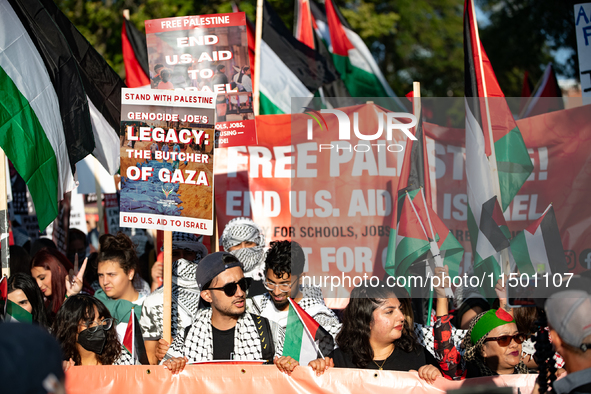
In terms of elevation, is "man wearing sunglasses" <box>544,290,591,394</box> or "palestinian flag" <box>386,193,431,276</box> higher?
"palestinian flag" <box>386,193,431,276</box>

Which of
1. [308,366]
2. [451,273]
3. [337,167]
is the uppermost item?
[337,167]

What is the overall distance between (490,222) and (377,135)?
3.04ft

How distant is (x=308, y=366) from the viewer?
136 inches

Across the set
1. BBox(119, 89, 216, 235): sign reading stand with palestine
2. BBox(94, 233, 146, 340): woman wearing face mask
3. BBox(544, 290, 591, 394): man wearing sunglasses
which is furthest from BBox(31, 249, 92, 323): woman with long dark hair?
BBox(544, 290, 591, 394): man wearing sunglasses

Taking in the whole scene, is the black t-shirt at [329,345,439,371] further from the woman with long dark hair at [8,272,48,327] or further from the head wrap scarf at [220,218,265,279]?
the woman with long dark hair at [8,272,48,327]

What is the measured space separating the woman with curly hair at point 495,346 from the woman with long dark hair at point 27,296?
289 centimetres

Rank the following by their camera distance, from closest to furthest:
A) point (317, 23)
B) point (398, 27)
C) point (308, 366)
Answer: point (308, 366) < point (317, 23) < point (398, 27)

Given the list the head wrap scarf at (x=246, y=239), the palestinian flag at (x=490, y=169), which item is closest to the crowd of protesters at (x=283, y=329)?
the palestinian flag at (x=490, y=169)

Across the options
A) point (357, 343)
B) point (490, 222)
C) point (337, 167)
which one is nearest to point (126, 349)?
point (357, 343)

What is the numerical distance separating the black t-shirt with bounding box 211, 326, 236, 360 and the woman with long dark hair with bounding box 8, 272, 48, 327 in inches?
52.7

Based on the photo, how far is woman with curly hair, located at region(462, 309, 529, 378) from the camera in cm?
344

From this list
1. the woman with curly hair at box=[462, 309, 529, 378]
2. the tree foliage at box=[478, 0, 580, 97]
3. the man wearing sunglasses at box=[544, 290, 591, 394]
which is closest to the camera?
the man wearing sunglasses at box=[544, 290, 591, 394]

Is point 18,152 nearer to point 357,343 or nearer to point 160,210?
point 160,210

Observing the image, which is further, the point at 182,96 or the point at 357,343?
the point at 182,96
